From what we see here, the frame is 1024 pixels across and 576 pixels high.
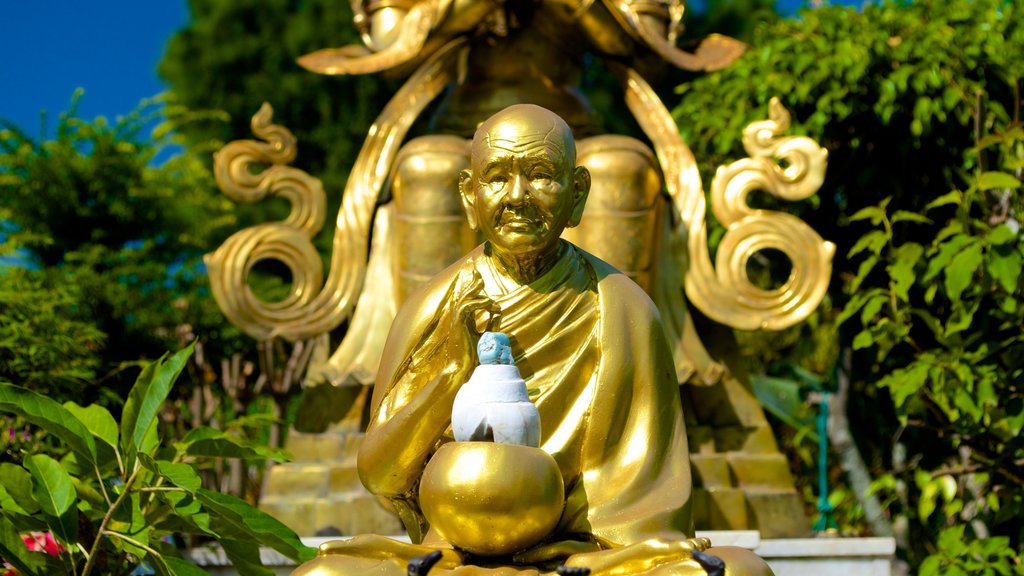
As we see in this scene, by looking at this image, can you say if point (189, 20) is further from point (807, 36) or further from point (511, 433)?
point (511, 433)

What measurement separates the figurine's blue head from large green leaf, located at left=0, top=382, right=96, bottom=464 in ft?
4.42

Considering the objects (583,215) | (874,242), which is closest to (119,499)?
(583,215)

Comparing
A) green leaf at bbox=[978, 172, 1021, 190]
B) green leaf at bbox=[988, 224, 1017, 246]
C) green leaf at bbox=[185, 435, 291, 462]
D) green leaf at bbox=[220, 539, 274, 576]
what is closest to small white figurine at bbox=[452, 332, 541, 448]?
green leaf at bbox=[220, 539, 274, 576]

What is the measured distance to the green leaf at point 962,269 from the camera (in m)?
5.58

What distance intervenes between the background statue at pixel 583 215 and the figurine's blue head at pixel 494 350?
88.7 inches

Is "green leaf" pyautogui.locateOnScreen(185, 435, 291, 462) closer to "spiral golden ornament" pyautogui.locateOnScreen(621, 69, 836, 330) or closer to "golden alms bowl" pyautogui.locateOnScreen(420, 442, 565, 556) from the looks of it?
"golden alms bowl" pyautogui.locateOnScreen(420, 442, 565, 556)

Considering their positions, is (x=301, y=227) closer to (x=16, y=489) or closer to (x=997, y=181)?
(x=16, y=489)

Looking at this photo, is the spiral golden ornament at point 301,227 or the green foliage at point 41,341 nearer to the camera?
the green foliage at point 41,341

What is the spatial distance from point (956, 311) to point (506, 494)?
3.07 meters

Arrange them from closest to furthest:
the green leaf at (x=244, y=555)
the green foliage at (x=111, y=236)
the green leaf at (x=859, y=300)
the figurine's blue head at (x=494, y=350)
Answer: the figurine's blue head at (x=494, y=350), the green leaf at (x=244, y=555), the green leaf at (x=859, y=300), the green foliage at (x=111, y=236)

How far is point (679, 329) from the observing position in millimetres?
5891

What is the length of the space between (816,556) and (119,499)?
2.48 meters

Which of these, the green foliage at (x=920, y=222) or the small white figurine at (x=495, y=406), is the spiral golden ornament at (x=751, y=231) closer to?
the green foliage at (x=920, y=222)

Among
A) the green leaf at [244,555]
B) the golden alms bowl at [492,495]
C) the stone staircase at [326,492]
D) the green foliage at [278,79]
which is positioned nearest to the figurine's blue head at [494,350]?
the golden alms bowl at [492,495]
